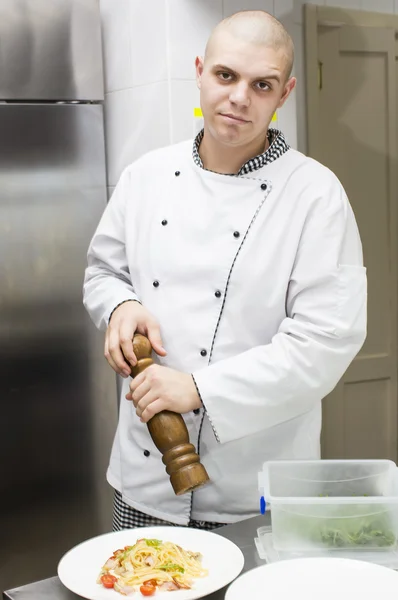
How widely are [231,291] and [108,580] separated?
694 millimetres

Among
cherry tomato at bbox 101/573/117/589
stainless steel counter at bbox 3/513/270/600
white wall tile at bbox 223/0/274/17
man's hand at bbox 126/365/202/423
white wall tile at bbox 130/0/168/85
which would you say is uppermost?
white wall tile at bbox 223/0/274/17

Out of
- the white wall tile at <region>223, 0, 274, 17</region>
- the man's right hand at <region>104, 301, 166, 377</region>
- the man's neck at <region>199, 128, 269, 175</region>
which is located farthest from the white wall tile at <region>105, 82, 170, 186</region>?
the man's right hand at <region>104, 301, 166, 377</region>

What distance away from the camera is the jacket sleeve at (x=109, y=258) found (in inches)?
72.0

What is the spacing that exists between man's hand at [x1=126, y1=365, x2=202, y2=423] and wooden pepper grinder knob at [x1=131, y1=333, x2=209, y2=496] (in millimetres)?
16

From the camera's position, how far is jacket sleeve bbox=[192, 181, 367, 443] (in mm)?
1531

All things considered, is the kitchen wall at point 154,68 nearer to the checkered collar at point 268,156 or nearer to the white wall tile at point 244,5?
the white wall tile at point 244,5

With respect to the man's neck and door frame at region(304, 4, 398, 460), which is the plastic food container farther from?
door frame at region(304, 4, 398, 460)

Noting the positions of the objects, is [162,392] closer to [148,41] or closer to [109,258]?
[109,258]

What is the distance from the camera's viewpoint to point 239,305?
1688 mm

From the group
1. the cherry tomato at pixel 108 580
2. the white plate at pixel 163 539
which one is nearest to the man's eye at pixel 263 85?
the white plate at pixel 163 539

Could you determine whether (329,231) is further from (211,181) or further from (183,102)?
(183,102)

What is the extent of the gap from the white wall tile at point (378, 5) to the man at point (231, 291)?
5.35ft

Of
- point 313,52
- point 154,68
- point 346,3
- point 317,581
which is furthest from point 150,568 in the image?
point 346,3

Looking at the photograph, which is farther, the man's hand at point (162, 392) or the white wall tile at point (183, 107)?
the white wall tile at point (183, 107)
